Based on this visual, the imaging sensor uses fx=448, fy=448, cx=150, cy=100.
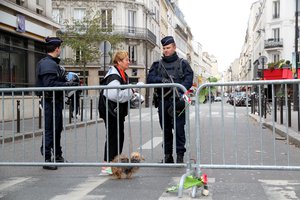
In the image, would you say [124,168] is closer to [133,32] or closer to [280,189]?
[280,189]

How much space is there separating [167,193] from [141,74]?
51.8 meters

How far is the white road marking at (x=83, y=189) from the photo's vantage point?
5007mm

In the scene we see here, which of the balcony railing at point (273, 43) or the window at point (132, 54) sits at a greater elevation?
the balcony railing at point (273, 43)

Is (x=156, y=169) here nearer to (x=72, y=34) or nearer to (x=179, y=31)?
(x=72, y=34)

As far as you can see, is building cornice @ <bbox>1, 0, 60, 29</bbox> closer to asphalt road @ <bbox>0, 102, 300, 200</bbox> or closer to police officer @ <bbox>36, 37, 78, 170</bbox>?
police officer @ <bbox>36, 37, 78, 170</bbox>

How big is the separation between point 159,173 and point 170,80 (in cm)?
143

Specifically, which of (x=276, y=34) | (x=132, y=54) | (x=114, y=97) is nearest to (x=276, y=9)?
(x=276, y=34)

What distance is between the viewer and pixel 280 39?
204 feet

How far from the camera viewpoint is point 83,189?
5410mm

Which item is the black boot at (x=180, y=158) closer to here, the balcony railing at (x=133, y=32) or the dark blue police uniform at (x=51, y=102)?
the dark blue police uniform at (x=51, y=102)

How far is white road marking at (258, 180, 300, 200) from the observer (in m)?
4.87

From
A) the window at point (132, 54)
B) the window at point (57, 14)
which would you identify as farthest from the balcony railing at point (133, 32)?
the window at point (57, 14)

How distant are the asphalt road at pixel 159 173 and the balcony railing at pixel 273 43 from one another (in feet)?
189

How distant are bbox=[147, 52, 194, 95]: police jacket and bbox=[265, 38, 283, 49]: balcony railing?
58.2 meters
